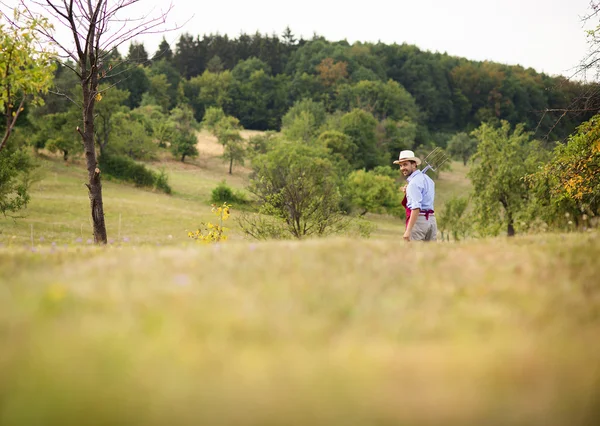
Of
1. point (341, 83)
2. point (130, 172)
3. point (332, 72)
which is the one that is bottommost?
point (130, 172)

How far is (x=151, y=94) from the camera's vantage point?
129 meters

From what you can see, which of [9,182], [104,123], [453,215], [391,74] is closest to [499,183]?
[453,215]

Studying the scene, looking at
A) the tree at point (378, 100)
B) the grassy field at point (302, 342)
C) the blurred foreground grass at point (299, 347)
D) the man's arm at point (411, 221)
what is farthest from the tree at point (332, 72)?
the blurred foreground grass at point (299, 347)

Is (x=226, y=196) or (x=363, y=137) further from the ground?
(x=363, y=137)

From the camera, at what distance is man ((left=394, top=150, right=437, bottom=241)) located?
11539mm

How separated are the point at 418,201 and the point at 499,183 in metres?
39.9

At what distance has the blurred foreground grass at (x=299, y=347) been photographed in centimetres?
294

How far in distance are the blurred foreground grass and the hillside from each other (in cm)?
2549

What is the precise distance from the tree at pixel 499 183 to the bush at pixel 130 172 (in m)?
40.7

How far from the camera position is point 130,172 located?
2790 inches

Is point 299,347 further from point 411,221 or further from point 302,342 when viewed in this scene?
point 411,221

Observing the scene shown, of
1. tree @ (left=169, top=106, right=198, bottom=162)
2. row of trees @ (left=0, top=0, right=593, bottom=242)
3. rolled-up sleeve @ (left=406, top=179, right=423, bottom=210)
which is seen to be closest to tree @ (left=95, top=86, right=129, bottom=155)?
row of trees @ (left=0, top=0, right=593, bottom=242)

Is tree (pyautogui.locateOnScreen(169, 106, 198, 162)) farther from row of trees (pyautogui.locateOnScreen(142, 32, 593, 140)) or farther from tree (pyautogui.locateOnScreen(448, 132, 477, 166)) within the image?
tree (pyautogui.locateOnScreen(448, 132, 477, 166))

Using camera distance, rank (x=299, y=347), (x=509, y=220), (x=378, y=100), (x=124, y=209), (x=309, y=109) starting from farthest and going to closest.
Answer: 1. (x=378, y=100)
2. (x=309, y=109)
3. (x=124, y=209)
4. (x=509, y=220)
5. (x=299, y=347)
